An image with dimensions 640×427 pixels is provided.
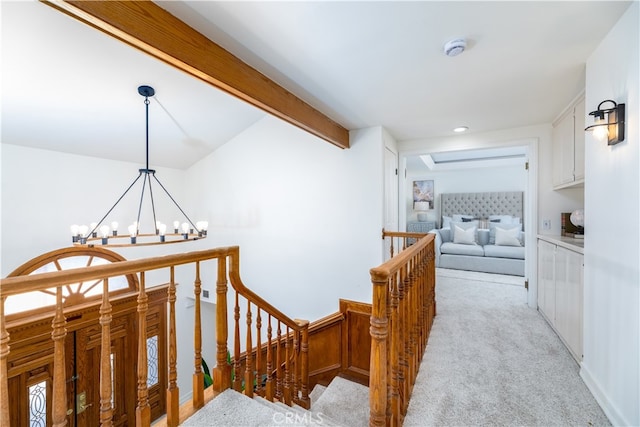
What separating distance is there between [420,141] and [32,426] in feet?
17.6

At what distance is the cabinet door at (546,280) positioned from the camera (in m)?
2.49

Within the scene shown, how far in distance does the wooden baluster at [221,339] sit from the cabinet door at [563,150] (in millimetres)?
3122

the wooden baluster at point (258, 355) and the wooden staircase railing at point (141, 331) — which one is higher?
the wooden staircase railing at point (141, 331)

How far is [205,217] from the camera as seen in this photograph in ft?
14.9

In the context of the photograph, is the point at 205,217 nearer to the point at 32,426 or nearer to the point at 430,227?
the point at 32,426

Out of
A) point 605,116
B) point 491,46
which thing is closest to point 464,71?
point 491,46

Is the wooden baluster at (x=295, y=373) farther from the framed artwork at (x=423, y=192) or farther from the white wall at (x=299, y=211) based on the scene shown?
the framed artwork at (x=423, y=192)

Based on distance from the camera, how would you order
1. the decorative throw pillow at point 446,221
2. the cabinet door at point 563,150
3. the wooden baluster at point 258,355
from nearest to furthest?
the wooden baluster at point 258,355, the cabinet door at point 563,150, the decorative throw pillow at point 446,221

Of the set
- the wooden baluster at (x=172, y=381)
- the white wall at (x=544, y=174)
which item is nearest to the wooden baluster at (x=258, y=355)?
the wooden baluster at (x=172, y=381)

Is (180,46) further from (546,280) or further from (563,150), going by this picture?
(546,280)

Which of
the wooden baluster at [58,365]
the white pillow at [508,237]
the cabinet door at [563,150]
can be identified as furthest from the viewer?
the white pillow at [508,237]

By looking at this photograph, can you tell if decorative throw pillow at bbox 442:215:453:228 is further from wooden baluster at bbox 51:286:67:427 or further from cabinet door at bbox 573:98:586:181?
wooden baluster at bbox 51:286:67:427

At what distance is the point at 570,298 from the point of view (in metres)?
2.08

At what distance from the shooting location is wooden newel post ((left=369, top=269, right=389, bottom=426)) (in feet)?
3.78
